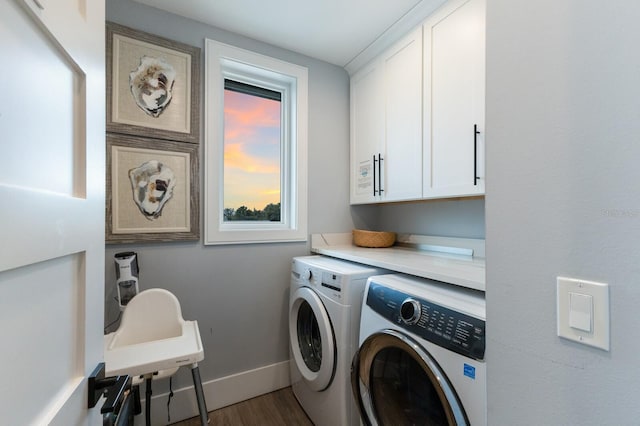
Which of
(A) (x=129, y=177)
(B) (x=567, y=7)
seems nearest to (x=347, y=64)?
(A) (x=129, y=177)

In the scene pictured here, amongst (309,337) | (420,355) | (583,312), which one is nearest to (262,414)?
(309,337)

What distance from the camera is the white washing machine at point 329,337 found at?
4.23 feet

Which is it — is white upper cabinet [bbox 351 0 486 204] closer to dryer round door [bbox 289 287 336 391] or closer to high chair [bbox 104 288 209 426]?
dryer round door [bbox 289 287 336 391]

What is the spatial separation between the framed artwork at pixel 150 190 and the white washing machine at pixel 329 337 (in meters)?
0.81

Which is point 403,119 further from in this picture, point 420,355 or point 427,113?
point 420,355

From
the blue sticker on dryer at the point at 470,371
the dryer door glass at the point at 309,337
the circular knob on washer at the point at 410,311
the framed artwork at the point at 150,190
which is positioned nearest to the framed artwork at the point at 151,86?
the framed artwork at the point at 150,190

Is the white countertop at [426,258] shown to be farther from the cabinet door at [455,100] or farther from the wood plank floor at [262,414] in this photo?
the wood plank floor at [262,414]

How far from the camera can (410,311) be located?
990 millimetres

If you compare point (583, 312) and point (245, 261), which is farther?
point (245, 261)

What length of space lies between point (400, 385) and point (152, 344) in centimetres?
105

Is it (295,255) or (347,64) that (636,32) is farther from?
(347,64)

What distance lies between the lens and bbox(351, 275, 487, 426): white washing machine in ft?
2.59

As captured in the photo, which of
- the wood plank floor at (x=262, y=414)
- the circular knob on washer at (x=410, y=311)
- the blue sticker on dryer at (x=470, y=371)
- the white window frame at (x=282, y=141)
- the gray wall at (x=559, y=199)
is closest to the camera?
the gray wall at (x=559, y=199)

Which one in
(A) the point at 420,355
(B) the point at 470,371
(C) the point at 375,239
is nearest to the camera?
(B) the point at 470,371
